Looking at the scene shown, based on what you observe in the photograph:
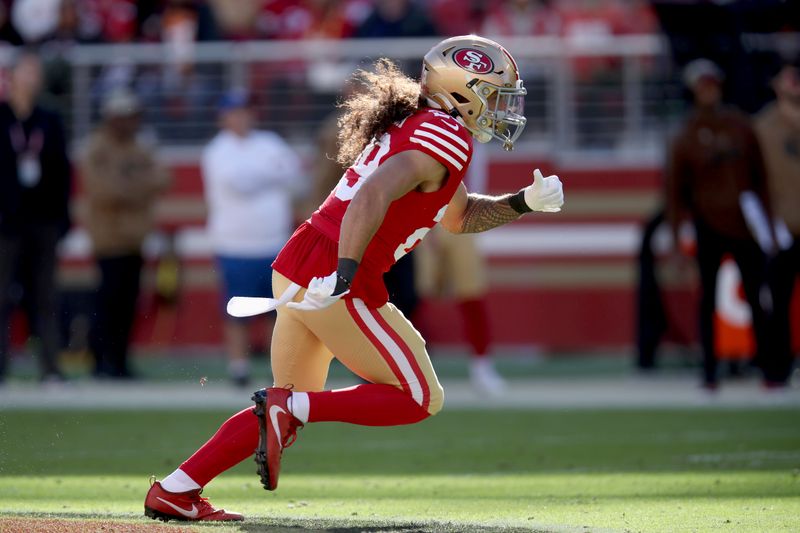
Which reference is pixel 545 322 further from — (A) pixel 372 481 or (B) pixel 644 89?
(A) pixel 372 481

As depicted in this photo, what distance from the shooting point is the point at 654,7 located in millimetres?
12914

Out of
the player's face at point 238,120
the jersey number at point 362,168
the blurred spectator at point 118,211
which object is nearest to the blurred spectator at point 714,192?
the player's face at point 238,120

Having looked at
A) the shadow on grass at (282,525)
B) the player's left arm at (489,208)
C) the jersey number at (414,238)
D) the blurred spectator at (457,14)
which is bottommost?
the shadow on grass at (282,525)

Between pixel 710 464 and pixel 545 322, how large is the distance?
21.5ft

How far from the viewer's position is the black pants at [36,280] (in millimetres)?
11727

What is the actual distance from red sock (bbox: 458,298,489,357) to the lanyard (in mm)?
3581

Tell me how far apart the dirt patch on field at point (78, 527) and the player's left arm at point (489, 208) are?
5.53 ft

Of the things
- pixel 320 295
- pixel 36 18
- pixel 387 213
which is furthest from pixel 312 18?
pixel 320 295

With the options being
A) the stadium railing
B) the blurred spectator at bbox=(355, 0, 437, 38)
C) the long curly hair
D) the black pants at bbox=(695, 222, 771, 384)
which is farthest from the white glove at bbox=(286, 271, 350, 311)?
the blurred spectator at bbox=(355, 0, 437, 38)

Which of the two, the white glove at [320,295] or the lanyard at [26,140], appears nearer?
the white glove at [320,295]

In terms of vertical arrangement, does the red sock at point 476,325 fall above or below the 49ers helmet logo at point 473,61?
below

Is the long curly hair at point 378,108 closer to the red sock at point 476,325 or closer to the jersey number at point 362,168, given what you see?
the jersey number at point 362,168

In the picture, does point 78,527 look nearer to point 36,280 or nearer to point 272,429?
point 272,429

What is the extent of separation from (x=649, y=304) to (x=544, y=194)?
7008mm
